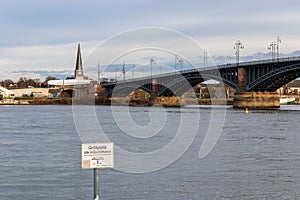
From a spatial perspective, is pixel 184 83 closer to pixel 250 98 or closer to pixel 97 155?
pixel 250 98

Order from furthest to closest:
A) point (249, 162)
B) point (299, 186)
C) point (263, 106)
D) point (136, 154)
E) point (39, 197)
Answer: point (263, 106) < point (136, 154) < point (249, 162) < point (299, 186) < point (39, 197)

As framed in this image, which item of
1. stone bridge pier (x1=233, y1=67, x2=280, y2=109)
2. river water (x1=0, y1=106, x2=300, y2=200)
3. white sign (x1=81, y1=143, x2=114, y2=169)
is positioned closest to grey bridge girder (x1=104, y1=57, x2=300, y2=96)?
stone bridge pier (x1=233, y1=67, x2=280, y2=109)

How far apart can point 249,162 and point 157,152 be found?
285 inches

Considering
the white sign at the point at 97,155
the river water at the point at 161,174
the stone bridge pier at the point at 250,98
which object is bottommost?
the river water at the point at 161,174

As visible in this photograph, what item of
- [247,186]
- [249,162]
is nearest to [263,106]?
[249,162]

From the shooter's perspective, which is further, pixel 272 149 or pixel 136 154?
pixel 272 149

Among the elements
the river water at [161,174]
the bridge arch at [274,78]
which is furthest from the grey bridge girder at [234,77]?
the river water at [161,174]

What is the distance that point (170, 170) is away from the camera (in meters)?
30.6

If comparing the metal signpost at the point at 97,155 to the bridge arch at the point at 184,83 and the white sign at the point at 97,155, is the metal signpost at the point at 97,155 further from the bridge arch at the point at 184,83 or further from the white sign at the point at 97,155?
the bridge arch at the point at 184,83

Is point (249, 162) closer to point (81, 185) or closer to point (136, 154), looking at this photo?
point (136, 154)

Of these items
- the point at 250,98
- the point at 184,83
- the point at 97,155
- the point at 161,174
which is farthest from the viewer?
the point at 184,83

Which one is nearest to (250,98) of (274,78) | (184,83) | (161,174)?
(274,78)

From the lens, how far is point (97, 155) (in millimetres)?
14844

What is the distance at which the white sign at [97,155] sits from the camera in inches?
578
